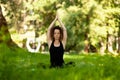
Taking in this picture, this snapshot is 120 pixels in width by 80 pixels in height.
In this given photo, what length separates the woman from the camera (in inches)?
530

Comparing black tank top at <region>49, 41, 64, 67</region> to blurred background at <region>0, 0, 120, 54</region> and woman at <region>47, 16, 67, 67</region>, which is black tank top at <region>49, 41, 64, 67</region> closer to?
woman at <region>47, 16, 67, 67</region>

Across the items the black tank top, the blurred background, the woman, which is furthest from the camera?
the blurred background

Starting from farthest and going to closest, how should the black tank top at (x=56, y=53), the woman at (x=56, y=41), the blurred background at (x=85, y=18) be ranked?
the blurred background at (x=85, y=18)
the black tank top at (x=56, y=53)
the woman at (x=56, y=41)

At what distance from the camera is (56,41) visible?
544 inches

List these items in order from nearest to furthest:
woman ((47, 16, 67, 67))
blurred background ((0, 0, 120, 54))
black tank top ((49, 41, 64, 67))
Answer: woman ((47, 16, 67, 67)) → black tank top ((49, 41, 64, 67)) → blurred background ((0, 0, 120, 54))

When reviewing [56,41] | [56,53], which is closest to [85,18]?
[56,53]

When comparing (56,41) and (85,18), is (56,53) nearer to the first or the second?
(56,41)

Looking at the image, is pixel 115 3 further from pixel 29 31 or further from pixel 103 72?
pixel 103 72

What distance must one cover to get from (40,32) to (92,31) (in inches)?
420

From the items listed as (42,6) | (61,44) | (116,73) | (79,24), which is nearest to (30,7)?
(42,6)

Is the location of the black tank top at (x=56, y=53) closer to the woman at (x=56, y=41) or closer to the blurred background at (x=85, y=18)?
the woman at (x=56, y=41)

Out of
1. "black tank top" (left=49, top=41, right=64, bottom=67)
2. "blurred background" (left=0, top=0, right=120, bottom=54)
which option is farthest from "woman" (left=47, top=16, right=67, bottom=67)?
"blurred background" (left=0, top=0, right=120, bottom=54)

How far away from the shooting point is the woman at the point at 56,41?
13469 millimetres

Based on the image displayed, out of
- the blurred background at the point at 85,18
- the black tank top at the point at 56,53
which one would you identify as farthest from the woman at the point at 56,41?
the blurred background at the point at 85,18
